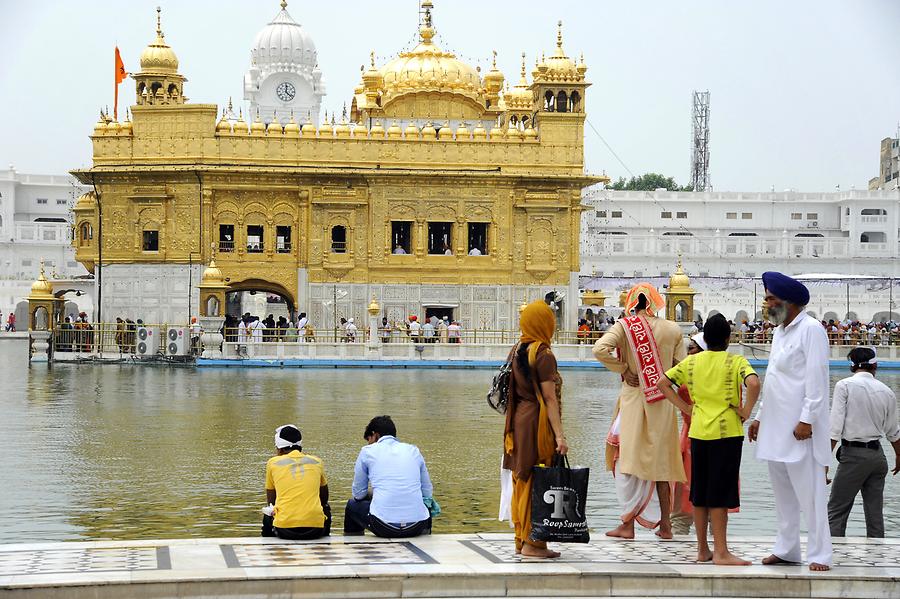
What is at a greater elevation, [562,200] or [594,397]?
[562,200]

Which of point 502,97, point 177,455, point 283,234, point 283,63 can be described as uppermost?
point 283,63

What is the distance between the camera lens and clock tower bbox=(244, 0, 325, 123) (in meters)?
69.8

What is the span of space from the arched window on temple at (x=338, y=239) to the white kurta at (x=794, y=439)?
34734mm

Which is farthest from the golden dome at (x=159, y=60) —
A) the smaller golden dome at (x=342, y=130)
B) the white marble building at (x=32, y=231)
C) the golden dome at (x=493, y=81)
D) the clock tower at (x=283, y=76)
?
the white marble building at (x=32, y=231)

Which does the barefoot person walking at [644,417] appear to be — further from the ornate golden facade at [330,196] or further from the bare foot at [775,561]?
the ornate golden facade at [330,196]

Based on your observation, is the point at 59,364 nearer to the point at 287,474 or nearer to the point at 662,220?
the point at 287,474

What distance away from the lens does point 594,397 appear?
26000mm

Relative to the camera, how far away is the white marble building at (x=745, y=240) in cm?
6975

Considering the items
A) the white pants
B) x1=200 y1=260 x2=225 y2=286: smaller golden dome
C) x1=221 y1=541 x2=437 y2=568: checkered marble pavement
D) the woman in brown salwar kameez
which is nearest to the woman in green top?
the white pants

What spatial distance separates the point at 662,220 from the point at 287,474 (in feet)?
239

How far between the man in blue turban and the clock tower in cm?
6182

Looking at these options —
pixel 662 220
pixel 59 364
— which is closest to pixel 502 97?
pixel 59 364

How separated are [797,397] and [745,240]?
224ft

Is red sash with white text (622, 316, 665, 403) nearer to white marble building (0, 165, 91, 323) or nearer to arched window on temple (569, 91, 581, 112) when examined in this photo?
arched window on temple (569, 91, 581, 112)
